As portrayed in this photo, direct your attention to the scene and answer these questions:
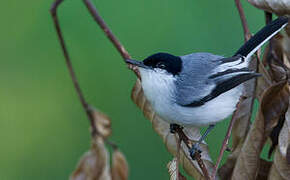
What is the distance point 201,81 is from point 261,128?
49 cm

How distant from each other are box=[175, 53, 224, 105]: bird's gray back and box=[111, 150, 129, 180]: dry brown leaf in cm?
94

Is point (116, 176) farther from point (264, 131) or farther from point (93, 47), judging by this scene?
point (93, 47)

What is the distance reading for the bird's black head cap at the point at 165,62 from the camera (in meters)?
1.96

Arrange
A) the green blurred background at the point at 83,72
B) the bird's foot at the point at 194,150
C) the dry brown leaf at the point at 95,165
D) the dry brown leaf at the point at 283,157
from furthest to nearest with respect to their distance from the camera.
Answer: the green blurred background at the point at 83,72 < the bird's foot at the point at 194,150 < the dry brown leaf at the point at 283,157 < the dry brown leaf at the point at 95,165

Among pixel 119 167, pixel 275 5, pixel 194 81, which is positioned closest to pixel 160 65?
pixel 194 81

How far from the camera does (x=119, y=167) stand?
3.69 ft

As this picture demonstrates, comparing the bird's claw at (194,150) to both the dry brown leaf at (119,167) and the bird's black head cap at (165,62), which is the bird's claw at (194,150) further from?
the dry brown leaf at (119,167)

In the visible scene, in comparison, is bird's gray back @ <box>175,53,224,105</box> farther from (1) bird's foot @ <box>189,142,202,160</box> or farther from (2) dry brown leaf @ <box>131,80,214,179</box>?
(1) bird's foot @ <box>189,142,202,160</box>

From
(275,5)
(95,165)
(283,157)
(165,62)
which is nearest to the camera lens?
(95,165)

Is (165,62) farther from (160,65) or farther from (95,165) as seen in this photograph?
(95,165)

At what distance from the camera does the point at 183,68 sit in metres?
2.07

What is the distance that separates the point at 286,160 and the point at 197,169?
337 mm

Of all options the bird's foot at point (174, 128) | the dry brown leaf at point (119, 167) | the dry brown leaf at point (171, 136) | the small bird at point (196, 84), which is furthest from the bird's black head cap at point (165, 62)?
the dry brown leaf at point (119, 167)

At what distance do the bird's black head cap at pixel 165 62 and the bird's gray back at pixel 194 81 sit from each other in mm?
42
